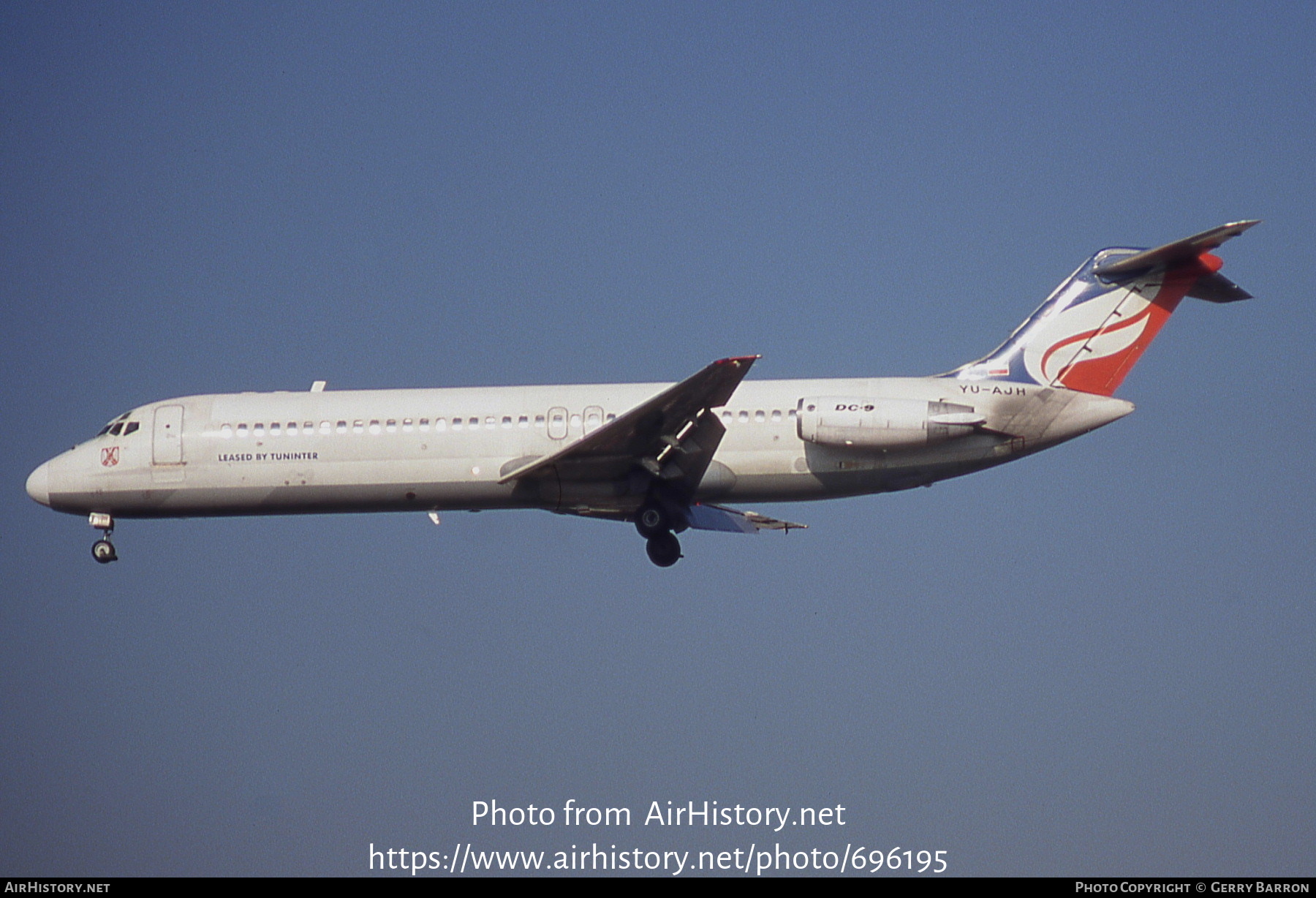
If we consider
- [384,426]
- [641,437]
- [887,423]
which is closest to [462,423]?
[384,426]

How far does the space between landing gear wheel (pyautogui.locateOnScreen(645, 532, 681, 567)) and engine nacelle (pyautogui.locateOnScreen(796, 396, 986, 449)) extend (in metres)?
3.30

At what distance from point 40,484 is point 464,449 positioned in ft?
27.7

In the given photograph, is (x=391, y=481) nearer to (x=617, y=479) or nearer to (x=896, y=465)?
(x=617, y=479)

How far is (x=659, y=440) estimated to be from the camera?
25.8 m

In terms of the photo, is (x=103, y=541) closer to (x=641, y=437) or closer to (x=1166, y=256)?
(x=641, y=437)

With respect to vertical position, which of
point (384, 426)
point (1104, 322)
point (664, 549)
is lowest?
point (664, 549)

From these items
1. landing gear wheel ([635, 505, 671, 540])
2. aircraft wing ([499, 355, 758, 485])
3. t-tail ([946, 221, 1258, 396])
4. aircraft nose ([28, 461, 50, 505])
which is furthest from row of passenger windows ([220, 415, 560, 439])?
t-tail ([946, 221, 1258, 396])

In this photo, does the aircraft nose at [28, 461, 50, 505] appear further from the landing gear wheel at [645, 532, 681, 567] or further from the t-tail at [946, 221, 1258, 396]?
the t-tail at [946, 221, 1258, 396]

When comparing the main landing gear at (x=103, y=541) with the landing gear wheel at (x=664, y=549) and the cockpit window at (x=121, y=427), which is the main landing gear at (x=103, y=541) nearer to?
the cockpit window at (x=121, y=427)

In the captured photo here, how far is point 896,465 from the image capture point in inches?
1025

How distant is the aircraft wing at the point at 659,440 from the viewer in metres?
24.6

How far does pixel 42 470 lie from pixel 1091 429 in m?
19.4

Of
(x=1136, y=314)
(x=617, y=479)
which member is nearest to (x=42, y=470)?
(x=617, y=479)

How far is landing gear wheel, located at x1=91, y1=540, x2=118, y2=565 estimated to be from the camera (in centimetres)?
2831
